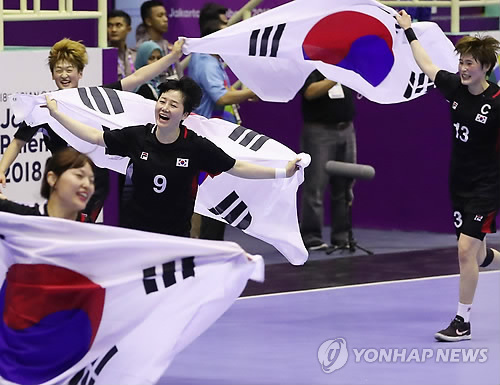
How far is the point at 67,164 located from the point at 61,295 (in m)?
0.65

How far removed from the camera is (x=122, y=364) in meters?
7.01

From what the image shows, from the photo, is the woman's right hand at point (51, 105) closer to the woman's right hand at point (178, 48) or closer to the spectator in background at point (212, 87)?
the woman's right hand at point (178, 48)

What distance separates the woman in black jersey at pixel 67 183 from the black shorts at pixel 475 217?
12.2 feet

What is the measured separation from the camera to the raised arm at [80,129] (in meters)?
8.83

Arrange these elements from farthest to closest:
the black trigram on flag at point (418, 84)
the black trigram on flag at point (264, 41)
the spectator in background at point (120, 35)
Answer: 1. the spectator in background at point (120, 35)
2. the black trigram on flag at point (418, 84)
3. the black trigram on flag at point (264, 41)

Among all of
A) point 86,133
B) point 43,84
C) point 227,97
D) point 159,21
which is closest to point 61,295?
point 86,133

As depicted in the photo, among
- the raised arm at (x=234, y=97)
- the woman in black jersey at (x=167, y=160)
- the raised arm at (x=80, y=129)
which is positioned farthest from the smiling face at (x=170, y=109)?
the raised arm at (x=234, y=97)

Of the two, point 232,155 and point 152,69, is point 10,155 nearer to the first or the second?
point 152,69

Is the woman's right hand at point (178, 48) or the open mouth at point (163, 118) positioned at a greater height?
the woman's right hand at point (178, 48)

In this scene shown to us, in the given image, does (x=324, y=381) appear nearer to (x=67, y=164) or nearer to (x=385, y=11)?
(x=67, y=164)

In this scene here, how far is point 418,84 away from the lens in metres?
11.1

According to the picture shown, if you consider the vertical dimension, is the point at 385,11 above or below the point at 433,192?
above

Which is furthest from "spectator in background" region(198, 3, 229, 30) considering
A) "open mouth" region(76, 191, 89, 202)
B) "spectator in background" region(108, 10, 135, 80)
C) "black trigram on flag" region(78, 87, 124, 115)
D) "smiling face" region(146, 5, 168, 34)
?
"open mouth" region(76, 191, 89, 202)

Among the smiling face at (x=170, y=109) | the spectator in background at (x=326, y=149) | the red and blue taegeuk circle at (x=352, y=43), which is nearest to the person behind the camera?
the smiling face at (x=170, y=109)
